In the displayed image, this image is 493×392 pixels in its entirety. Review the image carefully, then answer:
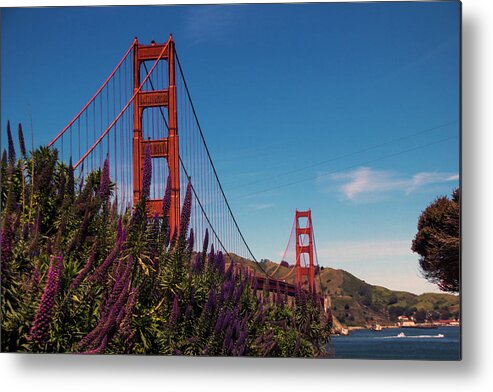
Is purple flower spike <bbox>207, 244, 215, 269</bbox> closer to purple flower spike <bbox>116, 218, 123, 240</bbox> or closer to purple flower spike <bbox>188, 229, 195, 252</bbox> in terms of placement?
purple flower spike <bbox>188, 229, 195, 252</bbox>

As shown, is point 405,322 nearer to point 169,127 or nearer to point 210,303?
point 210,303

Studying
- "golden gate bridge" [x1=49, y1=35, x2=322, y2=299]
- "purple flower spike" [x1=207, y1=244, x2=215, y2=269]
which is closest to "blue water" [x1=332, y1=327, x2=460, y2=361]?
"golden gate bridge" [x1=49, y1=35, x2=322, y2=299]

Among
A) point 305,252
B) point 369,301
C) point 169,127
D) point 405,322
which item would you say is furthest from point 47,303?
point 405,322

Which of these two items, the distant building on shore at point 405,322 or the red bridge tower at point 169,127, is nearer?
the distant building on shore at point 405,322

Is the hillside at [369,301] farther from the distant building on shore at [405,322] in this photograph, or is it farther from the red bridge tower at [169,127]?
the red bridge tower at [169,127]

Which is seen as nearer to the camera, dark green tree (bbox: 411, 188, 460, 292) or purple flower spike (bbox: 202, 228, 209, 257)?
dark green tree (bbox: 411, 188, 460, 292)

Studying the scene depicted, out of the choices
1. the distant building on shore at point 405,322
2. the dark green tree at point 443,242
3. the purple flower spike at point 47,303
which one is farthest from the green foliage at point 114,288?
the dark green tree at point 443,242
